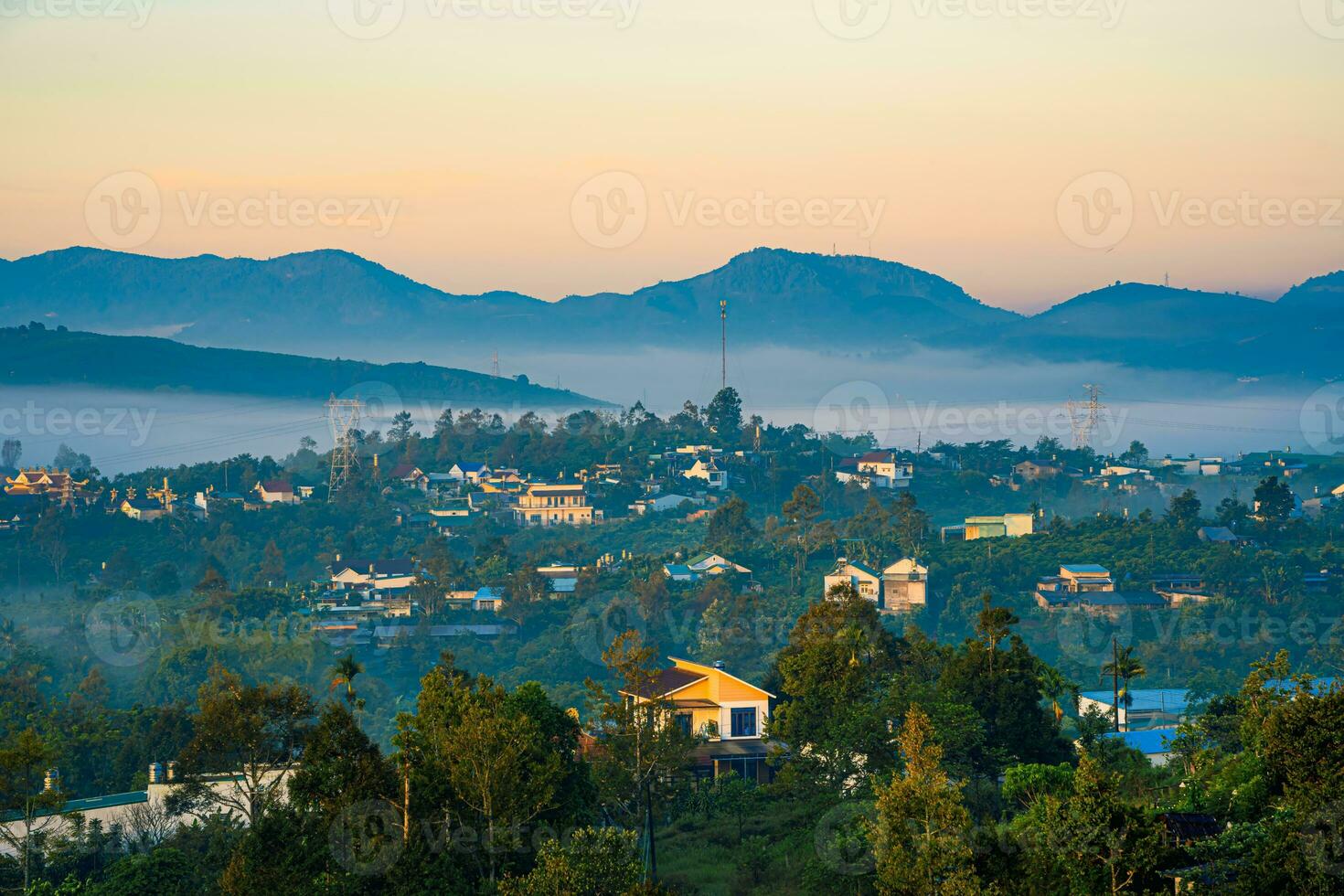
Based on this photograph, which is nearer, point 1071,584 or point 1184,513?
point 1071,584

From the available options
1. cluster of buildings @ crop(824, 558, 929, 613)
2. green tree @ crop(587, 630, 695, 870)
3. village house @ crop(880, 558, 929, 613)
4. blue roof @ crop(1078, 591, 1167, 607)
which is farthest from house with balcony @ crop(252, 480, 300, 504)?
green tree @ crop(587, 630, 695, 870)

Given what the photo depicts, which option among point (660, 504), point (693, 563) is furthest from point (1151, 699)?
point (660, 504)

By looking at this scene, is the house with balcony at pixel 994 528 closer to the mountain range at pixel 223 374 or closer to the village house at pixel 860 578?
the village house at pixel 860 578

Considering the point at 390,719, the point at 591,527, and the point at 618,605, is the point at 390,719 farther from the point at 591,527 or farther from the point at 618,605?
the point at 591,527

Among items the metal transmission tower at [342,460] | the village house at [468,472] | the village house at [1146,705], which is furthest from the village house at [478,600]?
the village house at [468,472]

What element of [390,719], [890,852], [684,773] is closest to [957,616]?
[390,719]

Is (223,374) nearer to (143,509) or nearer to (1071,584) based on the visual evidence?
(143,509)
